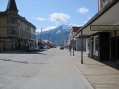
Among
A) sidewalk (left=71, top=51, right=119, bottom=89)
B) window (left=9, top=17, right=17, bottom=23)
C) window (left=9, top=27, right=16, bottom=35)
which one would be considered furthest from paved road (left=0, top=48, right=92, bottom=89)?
window (left=9, top=17, right=17, bottom=23)

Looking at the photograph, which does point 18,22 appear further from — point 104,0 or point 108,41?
point 108,41

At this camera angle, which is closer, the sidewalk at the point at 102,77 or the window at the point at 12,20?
the sidewalk at the point at 102,77

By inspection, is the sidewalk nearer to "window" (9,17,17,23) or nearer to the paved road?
the paved road

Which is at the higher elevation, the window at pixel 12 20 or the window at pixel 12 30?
the window at pixel 12 20

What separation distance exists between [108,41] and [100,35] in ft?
3.51

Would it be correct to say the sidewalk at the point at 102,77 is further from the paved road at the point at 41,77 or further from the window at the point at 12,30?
the window at the point at 12,30

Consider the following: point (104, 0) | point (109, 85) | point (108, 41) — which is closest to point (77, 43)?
point (104, 0)

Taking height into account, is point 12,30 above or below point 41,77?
above

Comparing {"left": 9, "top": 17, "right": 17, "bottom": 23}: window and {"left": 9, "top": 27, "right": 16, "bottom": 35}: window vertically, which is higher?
{"left": 9, "top": 17, "right": 17, "bottom": 23}: window

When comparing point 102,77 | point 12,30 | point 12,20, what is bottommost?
point 102,77

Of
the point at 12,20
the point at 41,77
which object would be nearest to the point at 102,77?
the point at 41,77

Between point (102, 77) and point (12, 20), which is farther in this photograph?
point (12, 20)

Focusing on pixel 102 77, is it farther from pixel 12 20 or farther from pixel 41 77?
pixel 12 20

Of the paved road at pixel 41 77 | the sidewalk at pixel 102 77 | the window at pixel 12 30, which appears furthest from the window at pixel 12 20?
the sidewalk at pixel 102 77
